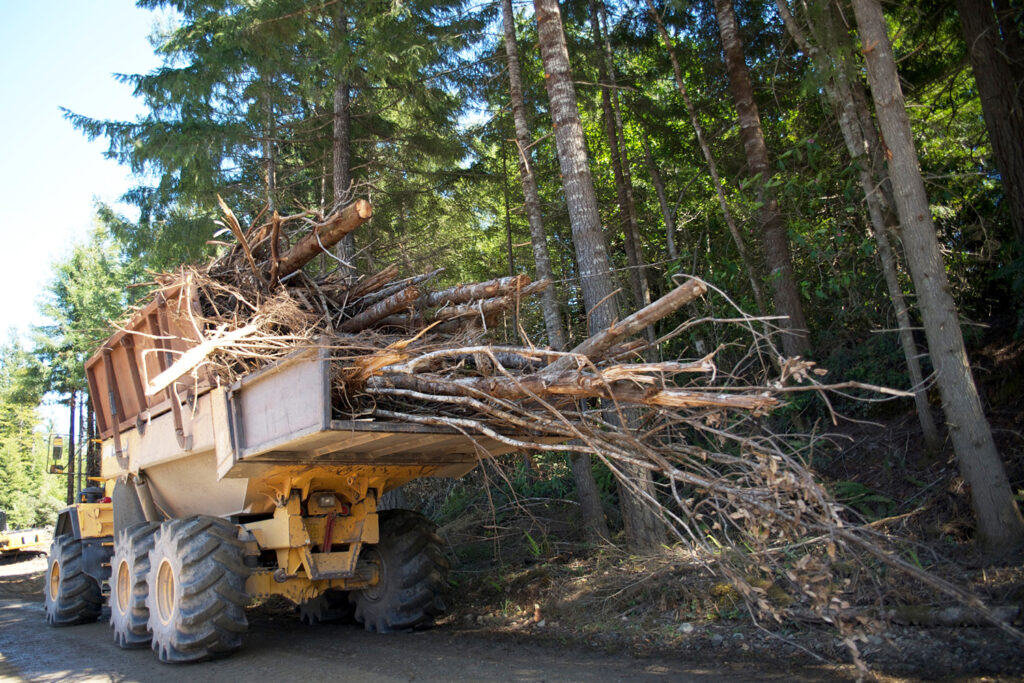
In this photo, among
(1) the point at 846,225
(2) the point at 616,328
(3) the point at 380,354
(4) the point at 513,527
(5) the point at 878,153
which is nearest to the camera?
(2) the point at 616,328

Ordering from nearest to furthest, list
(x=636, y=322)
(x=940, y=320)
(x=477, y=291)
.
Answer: (x=636, y=322), (x=477, y=291), (x=940, y=320)

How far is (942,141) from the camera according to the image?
12.0 m

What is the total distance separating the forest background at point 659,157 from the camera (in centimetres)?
930

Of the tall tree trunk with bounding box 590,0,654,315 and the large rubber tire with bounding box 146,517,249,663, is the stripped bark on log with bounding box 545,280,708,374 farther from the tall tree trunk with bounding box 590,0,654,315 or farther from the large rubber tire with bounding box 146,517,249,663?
the tall tree trunk with bounding box 590,0,654,315

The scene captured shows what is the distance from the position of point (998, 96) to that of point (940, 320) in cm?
427

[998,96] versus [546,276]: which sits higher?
[998,96]

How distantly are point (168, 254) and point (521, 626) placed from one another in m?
9.55

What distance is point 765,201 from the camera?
11008 mm

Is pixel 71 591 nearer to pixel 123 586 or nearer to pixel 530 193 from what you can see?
pixel 123 586

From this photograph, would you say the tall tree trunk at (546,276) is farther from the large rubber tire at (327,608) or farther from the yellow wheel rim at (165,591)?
the yellow wheel rim at (165,591)

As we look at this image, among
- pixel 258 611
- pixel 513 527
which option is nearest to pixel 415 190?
pixel 513 527

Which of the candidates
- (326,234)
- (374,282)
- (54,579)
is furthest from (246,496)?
(54,579)

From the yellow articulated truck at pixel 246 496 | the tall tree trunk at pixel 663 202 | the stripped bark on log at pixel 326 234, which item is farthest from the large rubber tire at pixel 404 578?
the tall tree trunk at pixel 663 202

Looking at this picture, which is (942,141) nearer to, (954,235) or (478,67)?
(954,235)
